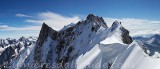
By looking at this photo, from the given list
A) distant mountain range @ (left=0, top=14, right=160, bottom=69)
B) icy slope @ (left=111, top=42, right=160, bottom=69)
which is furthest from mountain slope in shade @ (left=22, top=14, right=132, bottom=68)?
icy slope @ (left=111, top=42, right=160, bottom=69)

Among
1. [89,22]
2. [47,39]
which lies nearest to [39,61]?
[47,39]

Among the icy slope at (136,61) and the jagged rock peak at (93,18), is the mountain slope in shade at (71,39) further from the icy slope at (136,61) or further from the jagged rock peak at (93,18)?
the icy slope at (136,61)

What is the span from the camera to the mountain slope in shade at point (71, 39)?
67.3 m

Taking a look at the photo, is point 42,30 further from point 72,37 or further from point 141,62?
point 141,62

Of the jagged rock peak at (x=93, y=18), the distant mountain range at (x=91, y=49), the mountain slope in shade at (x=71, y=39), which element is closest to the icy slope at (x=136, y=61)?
the distant mountain range at (x=91, y=49)

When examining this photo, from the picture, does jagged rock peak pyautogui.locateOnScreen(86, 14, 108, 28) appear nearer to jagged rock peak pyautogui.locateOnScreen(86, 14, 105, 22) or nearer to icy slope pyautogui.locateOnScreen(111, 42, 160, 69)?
jagged rock peak pyautogui.locateOnScreen(86, 14, 105, 22)

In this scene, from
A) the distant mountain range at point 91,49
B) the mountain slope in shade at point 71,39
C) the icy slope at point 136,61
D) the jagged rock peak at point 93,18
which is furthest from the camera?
the jagged rock peak at point 93,18

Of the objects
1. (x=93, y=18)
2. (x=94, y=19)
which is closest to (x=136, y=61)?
(x=94, y=19)

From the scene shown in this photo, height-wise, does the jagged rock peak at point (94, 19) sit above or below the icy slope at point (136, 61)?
above

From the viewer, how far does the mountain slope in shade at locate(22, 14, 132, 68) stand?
67.3 metres

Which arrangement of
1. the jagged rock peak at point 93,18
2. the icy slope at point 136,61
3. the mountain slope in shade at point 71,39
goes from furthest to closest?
the jagged rock peak at point 93,18
the mountain slope in shade at point 71,39
the icy slope at point 136,61

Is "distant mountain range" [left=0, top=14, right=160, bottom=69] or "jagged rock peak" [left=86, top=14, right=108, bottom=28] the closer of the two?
"distant mountain range" [left=0, top=14, right=160, bottom=69]

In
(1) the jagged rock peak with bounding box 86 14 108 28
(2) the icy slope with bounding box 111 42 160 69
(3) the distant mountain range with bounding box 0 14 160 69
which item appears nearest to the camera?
(2) the icy slope with bounding box 111 42 160 69

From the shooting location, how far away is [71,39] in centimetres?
8762
